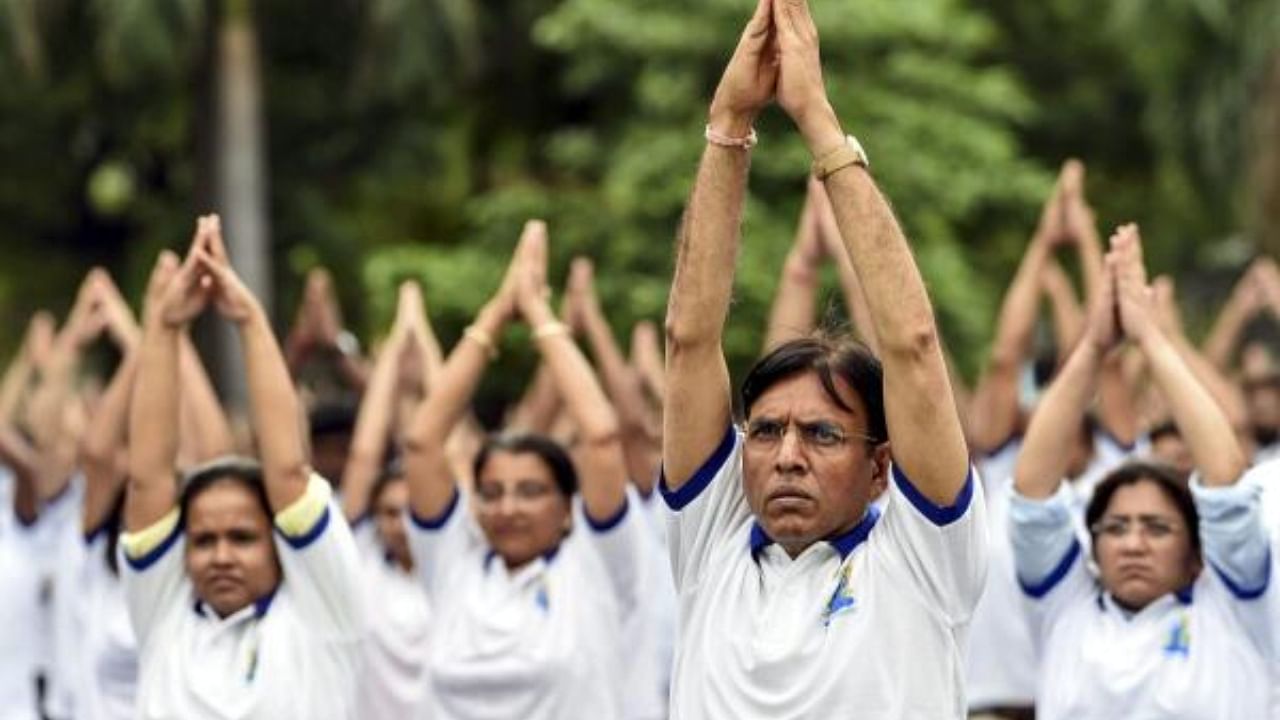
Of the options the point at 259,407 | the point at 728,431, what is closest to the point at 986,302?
the point at 259,407

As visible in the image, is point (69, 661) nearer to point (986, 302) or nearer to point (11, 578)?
point (11, 578)

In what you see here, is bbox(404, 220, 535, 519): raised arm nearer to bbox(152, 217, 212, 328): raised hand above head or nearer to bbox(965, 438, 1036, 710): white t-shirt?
bbox(152, 217, 212, 328): raised hand above head

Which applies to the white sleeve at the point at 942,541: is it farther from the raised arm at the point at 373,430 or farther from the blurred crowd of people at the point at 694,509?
the raised arm at the point at 373,430

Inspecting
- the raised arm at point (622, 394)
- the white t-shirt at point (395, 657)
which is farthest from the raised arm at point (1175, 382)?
the raised arm at point (622, 394)

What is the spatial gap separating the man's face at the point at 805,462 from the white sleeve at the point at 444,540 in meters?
2.97

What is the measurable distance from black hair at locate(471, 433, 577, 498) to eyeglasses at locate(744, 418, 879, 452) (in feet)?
9.48

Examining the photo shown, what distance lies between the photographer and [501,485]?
8375 millimetres

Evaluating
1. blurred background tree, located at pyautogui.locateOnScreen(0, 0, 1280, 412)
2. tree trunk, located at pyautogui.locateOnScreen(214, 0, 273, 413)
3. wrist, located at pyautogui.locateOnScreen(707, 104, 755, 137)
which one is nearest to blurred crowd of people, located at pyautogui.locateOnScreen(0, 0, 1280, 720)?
wrist, located at pyautogui.locateOnScreen(707, 104, 755, 137)

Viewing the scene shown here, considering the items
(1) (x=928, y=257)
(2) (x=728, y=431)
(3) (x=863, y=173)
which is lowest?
(2) (x=728, y=431)

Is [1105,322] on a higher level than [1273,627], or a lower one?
higher

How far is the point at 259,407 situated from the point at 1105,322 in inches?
81.3

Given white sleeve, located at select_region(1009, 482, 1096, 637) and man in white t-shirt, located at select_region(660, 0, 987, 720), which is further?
white sleeve, located at select_region(1009, 482, 1096, 637)

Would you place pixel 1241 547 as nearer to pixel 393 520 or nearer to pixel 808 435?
pixel 808 435

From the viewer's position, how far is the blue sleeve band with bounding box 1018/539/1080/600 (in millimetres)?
7668
